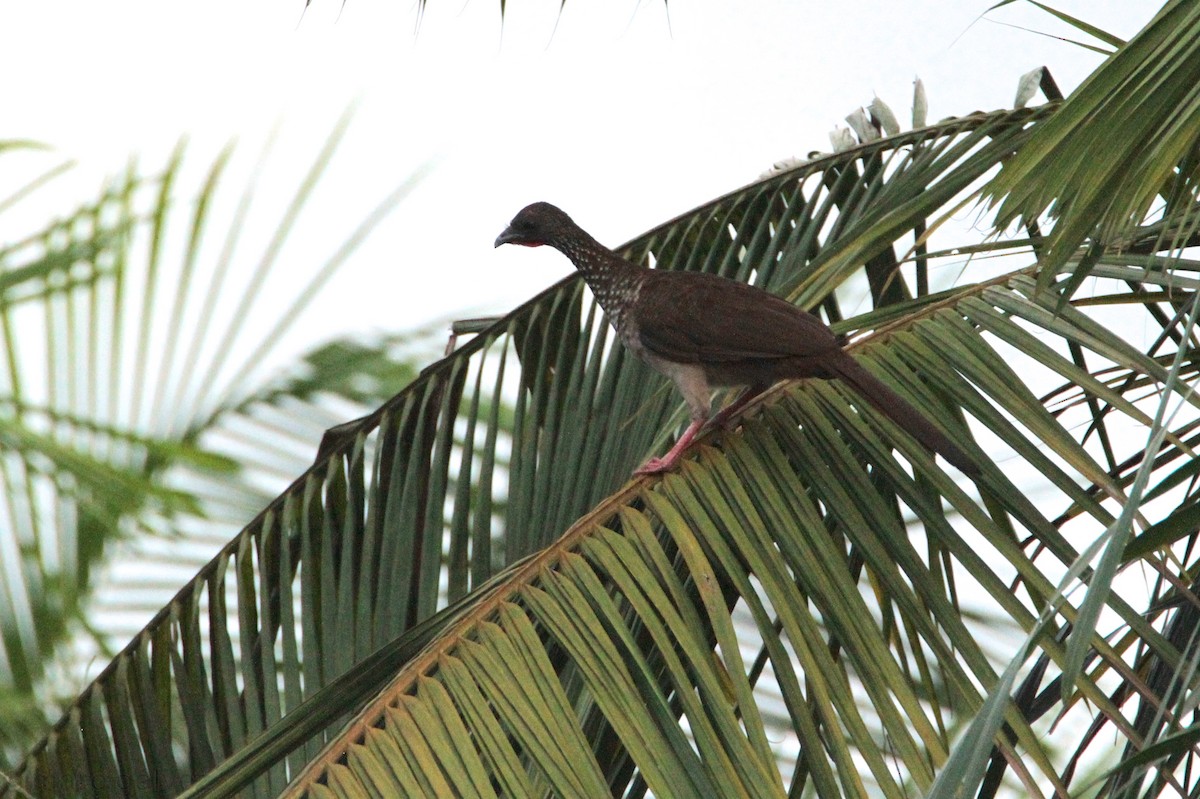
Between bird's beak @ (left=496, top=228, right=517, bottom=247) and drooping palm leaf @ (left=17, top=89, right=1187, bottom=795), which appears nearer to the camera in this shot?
drooping palm leaf @ (left=17, top=89, right=1187, bottom=795)

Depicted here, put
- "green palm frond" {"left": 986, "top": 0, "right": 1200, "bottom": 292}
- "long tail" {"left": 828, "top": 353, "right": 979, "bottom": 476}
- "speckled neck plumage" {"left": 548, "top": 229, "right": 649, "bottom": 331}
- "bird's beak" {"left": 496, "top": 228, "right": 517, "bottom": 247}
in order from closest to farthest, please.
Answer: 1. "green palm frond" {"left": 986, "top": 0, "right": 1200, "bottom": 292}
2. "long tail" {"left": 828, "top": 353, "right": 979, "bottom": 476}
3. "speckled neck plumage" {"left": 548, "top": 229, "right": 649, "bottom": 331}
4. "bird's beak" {"left": 496, "top": 228, "right": 517, "bottom": 247}

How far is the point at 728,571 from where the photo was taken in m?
1.51

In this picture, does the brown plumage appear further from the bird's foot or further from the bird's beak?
the bird's beak

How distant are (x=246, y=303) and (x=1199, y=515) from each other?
249cm

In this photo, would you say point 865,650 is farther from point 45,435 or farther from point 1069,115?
point 45,435

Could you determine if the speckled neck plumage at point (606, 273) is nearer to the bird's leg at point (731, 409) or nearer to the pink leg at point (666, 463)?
the bird's leg at point (731, 409)

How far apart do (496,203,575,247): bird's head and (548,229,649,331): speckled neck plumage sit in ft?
0.27

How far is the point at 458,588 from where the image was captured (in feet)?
7.23

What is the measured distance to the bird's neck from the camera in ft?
7.86

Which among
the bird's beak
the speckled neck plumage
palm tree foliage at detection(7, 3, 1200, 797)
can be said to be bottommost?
palm tree foliage at detection(7, 3, 1200, 797)

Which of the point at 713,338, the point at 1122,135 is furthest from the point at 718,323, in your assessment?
the point at 1122,135

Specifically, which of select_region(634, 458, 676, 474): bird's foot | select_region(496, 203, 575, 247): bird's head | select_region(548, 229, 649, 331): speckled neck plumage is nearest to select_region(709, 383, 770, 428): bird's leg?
select_region(634, 458, 676, 474): bird's foot

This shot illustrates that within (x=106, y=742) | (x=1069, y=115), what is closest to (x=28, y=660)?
(x=106, y=742)

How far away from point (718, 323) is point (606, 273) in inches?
17.3
